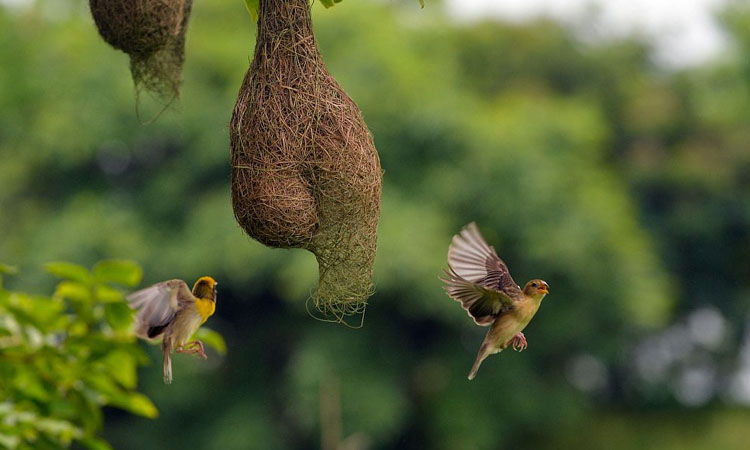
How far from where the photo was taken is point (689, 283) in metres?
21.3

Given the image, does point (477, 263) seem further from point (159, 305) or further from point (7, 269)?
point (7, 269)

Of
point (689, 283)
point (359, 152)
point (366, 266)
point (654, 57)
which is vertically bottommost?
point (689, 283)

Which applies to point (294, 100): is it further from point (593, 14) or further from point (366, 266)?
point (593, 14)

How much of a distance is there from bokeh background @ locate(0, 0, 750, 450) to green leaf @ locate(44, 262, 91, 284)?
10.7 meters

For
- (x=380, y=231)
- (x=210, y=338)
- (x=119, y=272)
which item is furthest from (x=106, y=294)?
(x=380, y=231)

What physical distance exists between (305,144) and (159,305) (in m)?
0.41

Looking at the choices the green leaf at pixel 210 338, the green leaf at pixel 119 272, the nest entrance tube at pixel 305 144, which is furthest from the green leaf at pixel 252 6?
the green leaf at pixel 210 338

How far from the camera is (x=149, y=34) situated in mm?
2898

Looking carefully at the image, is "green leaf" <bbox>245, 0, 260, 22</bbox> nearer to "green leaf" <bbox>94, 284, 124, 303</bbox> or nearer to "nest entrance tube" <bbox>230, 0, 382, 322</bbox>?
"nest entrance tube" <bbox>230, 0, 382, 322</bbox>

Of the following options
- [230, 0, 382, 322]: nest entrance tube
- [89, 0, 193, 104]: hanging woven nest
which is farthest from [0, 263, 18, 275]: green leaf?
[230, 0, 382, 322]: nest entrance tube

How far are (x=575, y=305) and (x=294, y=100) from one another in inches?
605

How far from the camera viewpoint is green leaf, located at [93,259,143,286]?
8.88 feet

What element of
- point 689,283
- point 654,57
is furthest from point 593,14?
point 689,283

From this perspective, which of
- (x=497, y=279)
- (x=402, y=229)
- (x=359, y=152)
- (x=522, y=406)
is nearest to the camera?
(x=497, y=279)
